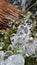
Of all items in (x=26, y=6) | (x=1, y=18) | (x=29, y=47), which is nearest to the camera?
(x=29, y=47)

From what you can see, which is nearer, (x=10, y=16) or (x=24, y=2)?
(x=10, y=16)

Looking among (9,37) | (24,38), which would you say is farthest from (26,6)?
(24,38)

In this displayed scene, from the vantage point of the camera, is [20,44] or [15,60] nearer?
[15,60]

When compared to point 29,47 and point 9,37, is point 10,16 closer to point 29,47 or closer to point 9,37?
point 9,37

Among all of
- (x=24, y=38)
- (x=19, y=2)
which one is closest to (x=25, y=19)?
(x=24, y=38)

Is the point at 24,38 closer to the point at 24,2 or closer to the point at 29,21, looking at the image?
the point at 29,21

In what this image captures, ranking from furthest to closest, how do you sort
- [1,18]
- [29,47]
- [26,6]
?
1. [26,6]
2. [1,18]
3. [29,47]
